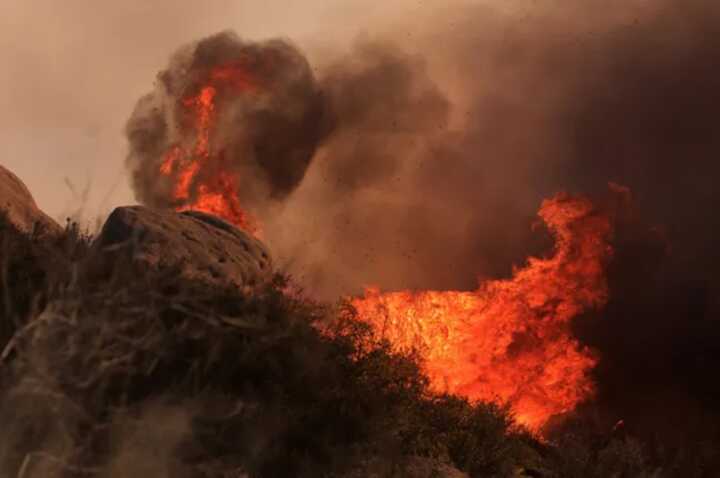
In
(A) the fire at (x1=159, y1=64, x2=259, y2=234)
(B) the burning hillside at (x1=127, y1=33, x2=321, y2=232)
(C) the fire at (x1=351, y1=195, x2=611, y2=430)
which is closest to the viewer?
(C) the fire at (x1=351, y1=195, x2=611, y2=430)

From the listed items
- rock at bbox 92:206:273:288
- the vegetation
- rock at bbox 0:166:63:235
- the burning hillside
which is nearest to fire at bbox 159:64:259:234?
the burning hillside

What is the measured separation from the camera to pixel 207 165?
102ft

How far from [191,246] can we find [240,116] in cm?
1569

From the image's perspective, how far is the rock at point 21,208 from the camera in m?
18.5

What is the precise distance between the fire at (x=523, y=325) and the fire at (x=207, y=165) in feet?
22.8

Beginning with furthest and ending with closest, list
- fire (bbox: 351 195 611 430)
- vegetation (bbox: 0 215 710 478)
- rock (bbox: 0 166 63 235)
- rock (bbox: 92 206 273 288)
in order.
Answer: fire (bbox: 351 195 611 430), rock (bbox: 0 166 63 235), rock (bbox: 92 206 273 288), vegetation (bbox: 0 215 710 478)

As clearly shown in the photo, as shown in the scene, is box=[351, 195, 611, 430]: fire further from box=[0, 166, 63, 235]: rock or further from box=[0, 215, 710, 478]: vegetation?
box=[0, 166, 63, 235]: rock

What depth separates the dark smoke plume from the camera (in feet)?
105

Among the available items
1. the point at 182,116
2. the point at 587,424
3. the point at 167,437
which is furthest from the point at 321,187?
the point at 167,437

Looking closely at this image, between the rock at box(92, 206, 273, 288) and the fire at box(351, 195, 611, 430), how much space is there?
5106 mm

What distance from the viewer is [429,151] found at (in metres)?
34.1

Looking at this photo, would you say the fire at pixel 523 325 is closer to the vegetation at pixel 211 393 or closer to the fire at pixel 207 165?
the vegetation at pixel 211 393

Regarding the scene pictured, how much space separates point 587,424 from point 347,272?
1130cm

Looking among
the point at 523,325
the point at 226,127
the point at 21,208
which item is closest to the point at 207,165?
the point at 226,127
